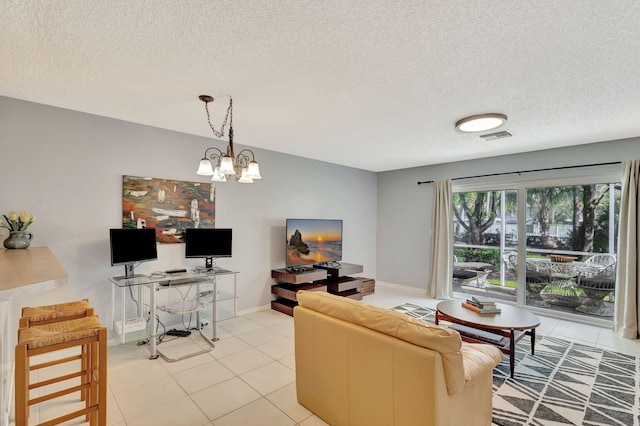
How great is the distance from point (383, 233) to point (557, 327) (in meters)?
3.24

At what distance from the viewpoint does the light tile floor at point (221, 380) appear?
2164 mm

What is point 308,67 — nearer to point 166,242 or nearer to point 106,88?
point 106,88

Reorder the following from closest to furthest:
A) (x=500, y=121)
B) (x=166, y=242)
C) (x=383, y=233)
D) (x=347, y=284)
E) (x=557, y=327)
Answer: (x=500, y=121) < (x=166, y=242) < (x=557, y=327) < (x=347, y=284) < (x=383, y=233)

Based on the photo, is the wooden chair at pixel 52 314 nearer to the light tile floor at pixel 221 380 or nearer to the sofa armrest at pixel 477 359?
the light tile floor at pixel 221 380

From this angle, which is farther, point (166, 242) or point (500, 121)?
point (166, 242)

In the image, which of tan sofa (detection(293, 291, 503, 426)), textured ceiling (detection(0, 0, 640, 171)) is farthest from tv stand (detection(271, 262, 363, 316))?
textured ceiling (detection(0, 0, 640, 171))

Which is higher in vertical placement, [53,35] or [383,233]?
[53,35]

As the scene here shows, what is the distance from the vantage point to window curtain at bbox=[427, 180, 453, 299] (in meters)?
5.37

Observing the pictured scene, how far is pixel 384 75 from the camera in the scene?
2.22 m

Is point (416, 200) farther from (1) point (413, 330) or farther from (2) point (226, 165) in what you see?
(1) point (413, 330)

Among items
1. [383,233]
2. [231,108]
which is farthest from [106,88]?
[383,233]

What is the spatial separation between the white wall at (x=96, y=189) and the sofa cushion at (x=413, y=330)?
2.62 m

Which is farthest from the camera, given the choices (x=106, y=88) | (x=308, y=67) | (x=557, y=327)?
(x=557, y=327)

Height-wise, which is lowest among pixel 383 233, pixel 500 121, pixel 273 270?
pixel 273 270
